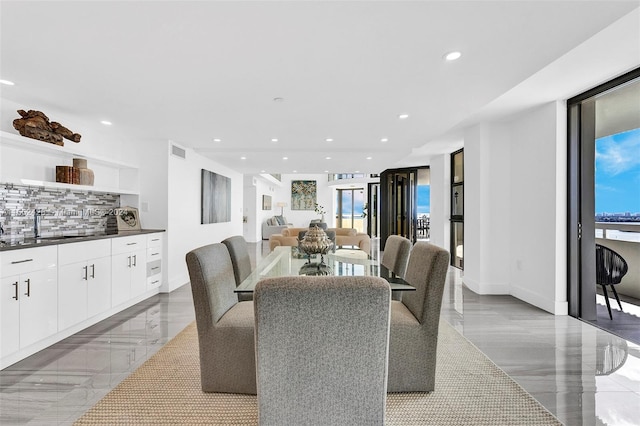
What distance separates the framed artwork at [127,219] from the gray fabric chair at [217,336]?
3.00m

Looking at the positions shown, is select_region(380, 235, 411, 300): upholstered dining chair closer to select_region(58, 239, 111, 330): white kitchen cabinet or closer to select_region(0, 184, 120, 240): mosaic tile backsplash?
select_region(58, 239, 111, 330): white kitchen cabinet

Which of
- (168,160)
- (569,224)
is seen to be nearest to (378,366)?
(569,224)

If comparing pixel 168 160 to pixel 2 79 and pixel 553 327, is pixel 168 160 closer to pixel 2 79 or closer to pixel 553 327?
pixel 2 79

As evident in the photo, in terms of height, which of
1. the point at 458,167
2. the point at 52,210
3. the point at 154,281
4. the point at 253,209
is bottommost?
the point at 154,281

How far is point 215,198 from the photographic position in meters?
6.67

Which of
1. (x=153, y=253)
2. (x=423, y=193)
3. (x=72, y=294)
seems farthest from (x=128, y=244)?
(x=423, y=193)

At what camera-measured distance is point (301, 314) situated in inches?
47.0

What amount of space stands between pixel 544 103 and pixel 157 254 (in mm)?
5365

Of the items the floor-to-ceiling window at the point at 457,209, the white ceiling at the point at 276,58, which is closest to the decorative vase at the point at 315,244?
the white ceiling at the point at 276,58

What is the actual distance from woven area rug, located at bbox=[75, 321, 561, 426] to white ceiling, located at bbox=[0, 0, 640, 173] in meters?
2.27

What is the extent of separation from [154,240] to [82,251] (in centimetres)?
129

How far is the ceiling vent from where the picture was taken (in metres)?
4.76

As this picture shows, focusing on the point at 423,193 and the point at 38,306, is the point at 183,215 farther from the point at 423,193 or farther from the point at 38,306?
the point at 423,193

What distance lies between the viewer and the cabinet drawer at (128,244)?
139 inches
